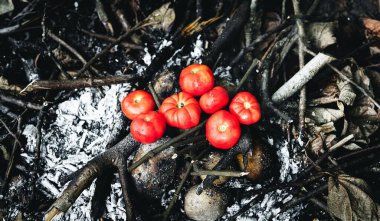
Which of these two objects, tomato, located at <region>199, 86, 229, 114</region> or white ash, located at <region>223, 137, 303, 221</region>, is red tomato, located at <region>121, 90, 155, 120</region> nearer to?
tomato, located at <region>199, 86, 229, 114</region>

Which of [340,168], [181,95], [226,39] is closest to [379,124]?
[340,168]

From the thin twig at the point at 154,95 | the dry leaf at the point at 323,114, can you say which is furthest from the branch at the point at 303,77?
the thin twig at the point at 154,95

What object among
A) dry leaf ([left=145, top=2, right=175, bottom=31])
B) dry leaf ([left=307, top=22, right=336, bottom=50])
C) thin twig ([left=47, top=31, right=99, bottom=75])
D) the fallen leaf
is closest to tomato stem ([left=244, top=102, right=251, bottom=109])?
dry leaf ([left=307, top=22, right=336, bottom=50])

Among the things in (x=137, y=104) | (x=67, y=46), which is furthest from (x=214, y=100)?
(x=67, y=46)

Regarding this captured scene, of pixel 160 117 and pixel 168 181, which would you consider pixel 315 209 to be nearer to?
pixel 168 181

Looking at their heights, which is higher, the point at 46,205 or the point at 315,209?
the point at 46,205

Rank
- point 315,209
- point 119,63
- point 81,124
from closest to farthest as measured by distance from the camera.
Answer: point 315,209 → point 81,124 → point 119,63

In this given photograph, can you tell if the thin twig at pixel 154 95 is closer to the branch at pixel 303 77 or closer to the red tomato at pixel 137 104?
the red tomato at pixel 137 104
